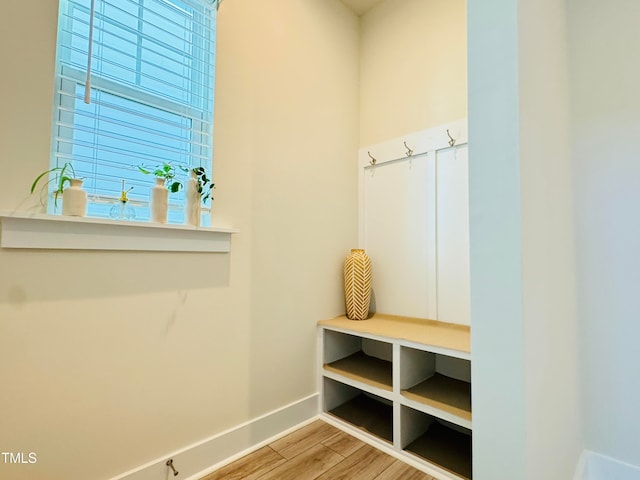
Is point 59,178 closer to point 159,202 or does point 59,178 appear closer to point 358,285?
point 159,202

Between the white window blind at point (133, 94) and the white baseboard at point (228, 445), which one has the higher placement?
the white window blind at point (133, 94)

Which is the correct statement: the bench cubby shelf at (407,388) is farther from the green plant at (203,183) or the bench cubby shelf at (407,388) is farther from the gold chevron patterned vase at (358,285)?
the green plant at (203,183)

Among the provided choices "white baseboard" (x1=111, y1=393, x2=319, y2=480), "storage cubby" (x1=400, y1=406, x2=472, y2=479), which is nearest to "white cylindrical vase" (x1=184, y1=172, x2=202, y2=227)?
"white baseboard" (x1=111, y1=393, x2=319, y2=480)

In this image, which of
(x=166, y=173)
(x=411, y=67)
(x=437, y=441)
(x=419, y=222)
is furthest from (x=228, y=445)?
(x=411, y=67)

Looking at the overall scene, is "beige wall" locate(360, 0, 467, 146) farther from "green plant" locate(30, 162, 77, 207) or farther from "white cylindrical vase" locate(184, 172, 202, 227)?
"green plant" locate(30, 162, 77, 207)

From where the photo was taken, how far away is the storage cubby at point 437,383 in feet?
4.66

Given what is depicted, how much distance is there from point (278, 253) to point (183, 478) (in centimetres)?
110

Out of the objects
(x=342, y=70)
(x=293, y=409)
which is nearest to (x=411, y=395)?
(x=293, y=409)

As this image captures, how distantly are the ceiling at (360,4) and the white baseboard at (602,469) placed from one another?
2.97 metres

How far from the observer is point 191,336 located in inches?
55.9

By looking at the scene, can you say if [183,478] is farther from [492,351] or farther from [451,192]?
[451,192]

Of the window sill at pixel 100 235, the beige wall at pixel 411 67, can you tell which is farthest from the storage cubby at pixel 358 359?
the beige wall at pixel 411 67

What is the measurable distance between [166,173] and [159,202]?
14 centimetres

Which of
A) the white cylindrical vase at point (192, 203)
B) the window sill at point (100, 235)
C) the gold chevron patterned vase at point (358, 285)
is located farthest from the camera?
the gold chevron patterned vase at point (358, 285)
